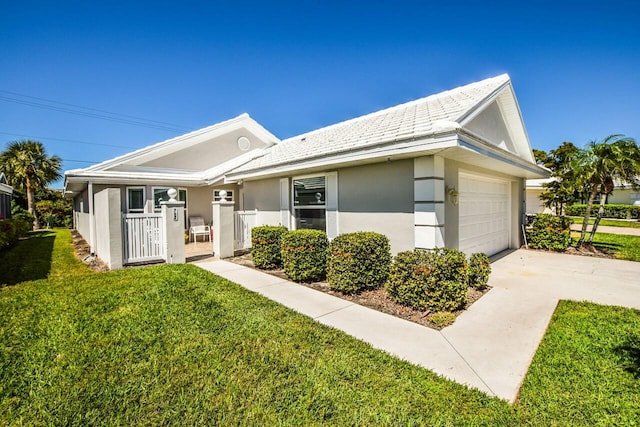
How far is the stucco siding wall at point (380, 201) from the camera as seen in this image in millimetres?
6684

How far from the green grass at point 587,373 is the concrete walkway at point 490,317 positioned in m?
0.17

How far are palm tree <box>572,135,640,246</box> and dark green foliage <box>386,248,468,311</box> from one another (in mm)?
8526

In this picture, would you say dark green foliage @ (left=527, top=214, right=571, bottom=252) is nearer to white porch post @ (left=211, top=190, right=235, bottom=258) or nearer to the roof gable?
the roof gable

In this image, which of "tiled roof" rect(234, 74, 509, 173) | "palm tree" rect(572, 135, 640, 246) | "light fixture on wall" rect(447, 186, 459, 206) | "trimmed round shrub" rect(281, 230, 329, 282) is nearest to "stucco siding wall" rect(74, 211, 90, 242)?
"tiled roof" rect(234, 74, 509, 173)

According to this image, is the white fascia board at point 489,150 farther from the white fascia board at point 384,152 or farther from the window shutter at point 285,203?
the window shutter at point 285,203

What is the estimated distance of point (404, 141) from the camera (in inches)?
226

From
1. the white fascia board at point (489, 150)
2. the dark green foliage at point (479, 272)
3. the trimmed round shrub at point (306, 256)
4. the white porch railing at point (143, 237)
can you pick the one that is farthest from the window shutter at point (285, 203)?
the white fascia board at point (489, 150)

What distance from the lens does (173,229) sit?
866 centimetres

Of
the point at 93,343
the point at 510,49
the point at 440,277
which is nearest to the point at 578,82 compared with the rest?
the point at 510,49

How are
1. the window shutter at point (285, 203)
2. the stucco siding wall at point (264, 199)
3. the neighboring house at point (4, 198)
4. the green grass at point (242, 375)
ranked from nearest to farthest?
the green grass at point (242, 375), the window shutter at point (285, 203), the stucco siding wall at point (264, 199), the neighboring house at point (4, 198)

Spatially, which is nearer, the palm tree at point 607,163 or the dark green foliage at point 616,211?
the palm tree at point 607,163

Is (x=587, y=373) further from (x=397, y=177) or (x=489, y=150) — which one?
(x=489, y=150)

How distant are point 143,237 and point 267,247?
390 cm

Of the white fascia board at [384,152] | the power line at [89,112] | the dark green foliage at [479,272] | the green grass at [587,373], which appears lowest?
the green grass at [587,373]
